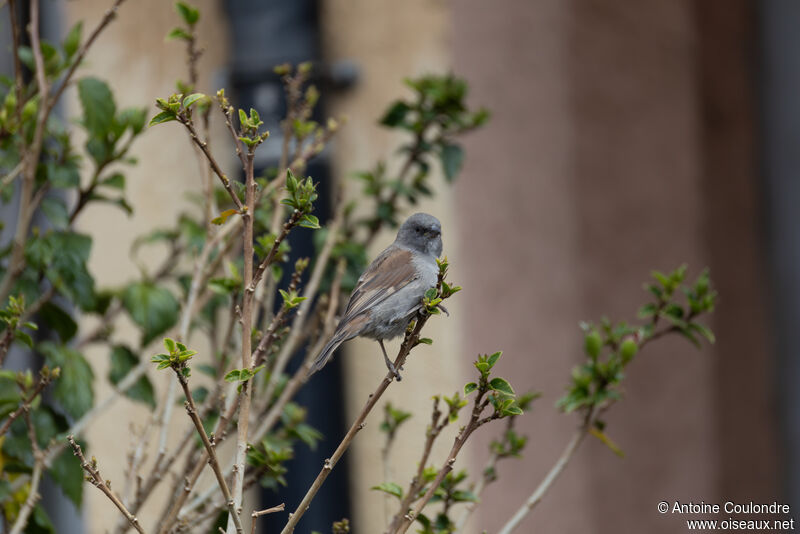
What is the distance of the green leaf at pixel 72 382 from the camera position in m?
2.07

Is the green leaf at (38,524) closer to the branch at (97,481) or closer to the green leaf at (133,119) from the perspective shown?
the branch at (97,481)

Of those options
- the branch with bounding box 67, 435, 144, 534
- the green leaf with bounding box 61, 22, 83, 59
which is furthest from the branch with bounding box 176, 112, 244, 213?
the green leaf with bounding box 61, 22, 83, 59

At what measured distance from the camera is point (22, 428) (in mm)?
2111

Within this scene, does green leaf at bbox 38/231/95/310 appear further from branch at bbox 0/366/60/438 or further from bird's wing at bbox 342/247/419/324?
bird's wing at bbox 342/247/419/324

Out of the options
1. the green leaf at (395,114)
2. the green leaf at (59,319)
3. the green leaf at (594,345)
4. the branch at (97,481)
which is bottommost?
the branch at (97,481)

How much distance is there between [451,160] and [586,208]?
4.60 ft

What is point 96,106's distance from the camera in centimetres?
215

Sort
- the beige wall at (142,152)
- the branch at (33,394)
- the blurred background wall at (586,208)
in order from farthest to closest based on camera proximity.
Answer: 1. the beige wall at (142,152)
2. the blurred background wall at (586,208)
3. the branch at (33,394)

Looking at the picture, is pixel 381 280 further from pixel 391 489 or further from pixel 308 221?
pixel 308 221

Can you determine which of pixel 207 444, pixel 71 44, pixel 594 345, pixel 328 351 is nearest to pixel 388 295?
pixel 328 351

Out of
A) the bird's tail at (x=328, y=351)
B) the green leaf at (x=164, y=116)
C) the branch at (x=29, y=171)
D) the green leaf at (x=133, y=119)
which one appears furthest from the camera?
the green leaf at (x=133, y=119)

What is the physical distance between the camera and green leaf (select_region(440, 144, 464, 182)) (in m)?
2.60

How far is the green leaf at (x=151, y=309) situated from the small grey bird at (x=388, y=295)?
0.52 metres

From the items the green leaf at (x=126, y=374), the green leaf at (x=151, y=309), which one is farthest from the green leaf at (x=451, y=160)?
the green leaf at (x=126, y=374)
